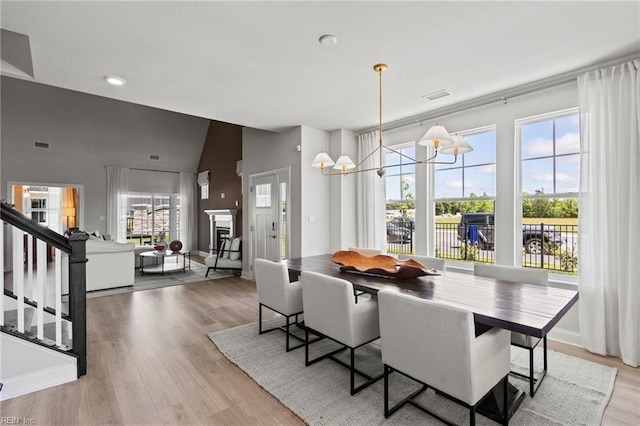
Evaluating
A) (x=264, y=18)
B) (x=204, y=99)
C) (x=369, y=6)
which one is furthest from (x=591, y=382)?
(x=204, y=99)

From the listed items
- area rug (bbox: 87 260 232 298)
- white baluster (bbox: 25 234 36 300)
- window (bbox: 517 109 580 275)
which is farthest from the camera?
area rug (bbox: 87 260 232 298)

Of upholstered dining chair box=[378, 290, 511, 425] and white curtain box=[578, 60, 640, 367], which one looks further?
white curtain box=[578, 60, 640, 367]

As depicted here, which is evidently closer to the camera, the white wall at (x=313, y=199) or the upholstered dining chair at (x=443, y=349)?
the upholstered dining chair at (x=443, y=349)

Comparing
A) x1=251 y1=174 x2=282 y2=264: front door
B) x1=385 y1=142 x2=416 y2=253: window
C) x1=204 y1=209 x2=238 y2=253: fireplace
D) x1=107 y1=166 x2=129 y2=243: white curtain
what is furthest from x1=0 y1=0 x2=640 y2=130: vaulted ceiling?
x1=107 y1=166 x2=129 y2=243: white curtain

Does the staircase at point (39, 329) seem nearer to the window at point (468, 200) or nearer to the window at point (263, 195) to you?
the window at point (263, 195)

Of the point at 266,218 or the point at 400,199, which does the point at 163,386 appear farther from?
the point at 400,199

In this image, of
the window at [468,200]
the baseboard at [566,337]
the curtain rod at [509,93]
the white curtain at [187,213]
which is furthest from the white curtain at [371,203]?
the white curtain at [187,213]

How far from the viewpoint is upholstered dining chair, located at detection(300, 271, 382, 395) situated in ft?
7.20

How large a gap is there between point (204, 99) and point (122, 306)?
9.66ft

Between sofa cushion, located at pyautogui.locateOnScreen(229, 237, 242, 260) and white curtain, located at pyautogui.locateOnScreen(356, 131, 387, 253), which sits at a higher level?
white curtain, located at pyautogui.locateOnScreen(356, 131, 387, 253)

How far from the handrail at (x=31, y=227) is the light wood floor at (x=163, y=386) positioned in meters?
1.02

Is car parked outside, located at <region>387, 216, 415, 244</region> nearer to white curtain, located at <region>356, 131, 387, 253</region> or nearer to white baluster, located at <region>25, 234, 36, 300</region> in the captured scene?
white curtain, located at <region>356, 131, 387, 253</region>

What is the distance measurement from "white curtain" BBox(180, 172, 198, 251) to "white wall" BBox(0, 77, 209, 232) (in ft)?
1.93

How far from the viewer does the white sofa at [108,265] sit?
4.92m
